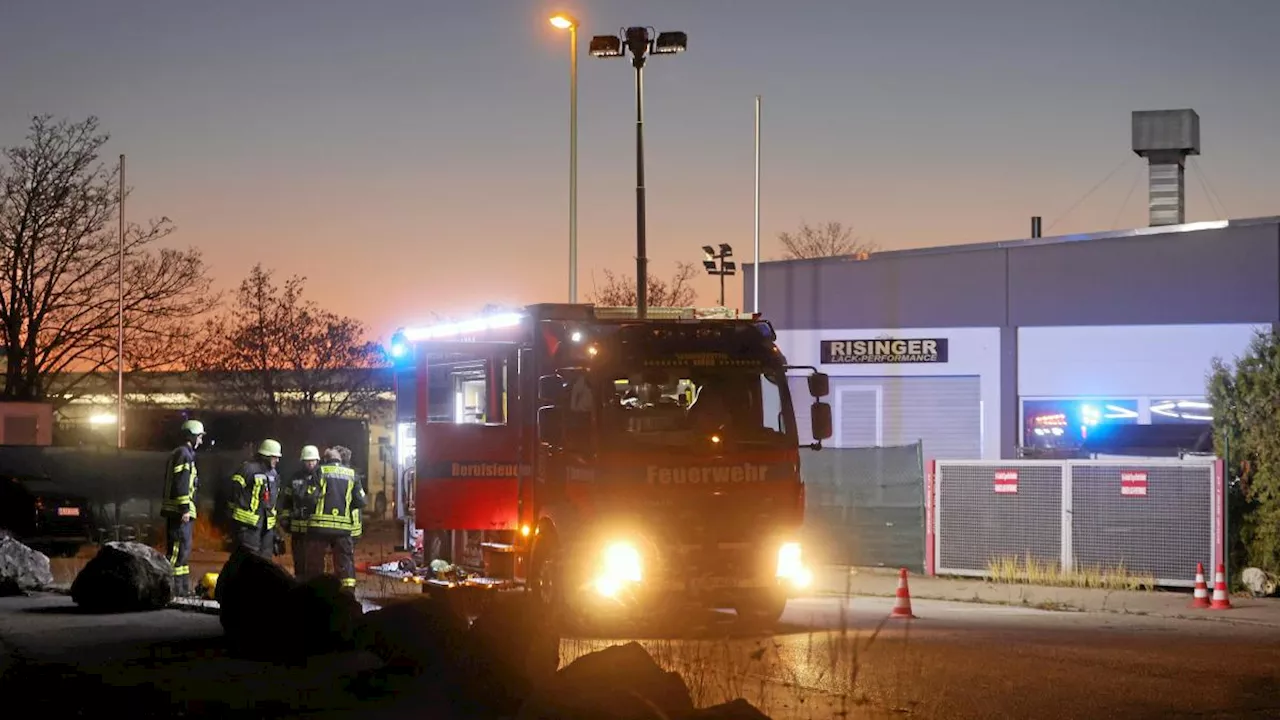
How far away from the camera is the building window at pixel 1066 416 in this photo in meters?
31.7

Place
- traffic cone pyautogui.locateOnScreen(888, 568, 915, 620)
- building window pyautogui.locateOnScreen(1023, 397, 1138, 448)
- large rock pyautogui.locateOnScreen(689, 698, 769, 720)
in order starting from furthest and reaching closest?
building window pyautogui.locateOnScreen(1023, 397, 1138, 448)
traffic cone pyautogui.locateOnScreen(888, 568, 915, 620)
large rock pyautogui.locateOnScreen(689, 698, 769, 720)

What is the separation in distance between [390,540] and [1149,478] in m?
15.1

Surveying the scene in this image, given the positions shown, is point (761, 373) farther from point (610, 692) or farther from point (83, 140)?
point (83, 140)

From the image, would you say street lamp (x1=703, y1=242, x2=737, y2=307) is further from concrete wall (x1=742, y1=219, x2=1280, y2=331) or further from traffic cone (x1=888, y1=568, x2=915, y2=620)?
traffic cone (x1=888, y1=568, x2=915, y2=620)

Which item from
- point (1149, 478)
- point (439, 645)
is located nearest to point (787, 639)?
point (439, 645)

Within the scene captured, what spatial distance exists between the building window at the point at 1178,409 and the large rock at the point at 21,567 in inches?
780

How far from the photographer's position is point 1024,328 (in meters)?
32.8

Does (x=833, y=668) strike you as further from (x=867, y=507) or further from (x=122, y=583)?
(x=867, y=507)

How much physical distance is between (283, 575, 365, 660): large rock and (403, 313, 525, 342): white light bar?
446cm

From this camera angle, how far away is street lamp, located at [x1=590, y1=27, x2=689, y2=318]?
25875 millimetres

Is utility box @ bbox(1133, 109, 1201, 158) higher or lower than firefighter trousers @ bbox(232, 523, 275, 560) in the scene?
A: higher

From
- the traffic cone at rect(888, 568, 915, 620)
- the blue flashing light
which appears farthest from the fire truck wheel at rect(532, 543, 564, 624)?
the blue flashing light

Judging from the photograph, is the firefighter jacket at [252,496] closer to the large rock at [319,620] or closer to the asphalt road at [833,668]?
the asphalt road at [833,668]

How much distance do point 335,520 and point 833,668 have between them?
7556 millimetres
